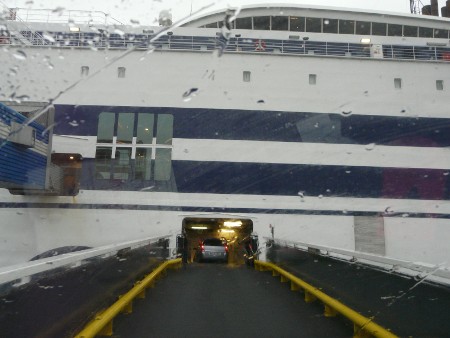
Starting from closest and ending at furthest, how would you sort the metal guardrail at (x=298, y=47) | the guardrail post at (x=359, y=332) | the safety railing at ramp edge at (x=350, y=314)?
1. the safety railing at ramp edge at (x=350, y=314)
2. the guardrail post at (x=359, y=332)
3. the metal guardrail at (x=298, y=47)

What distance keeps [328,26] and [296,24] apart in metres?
1.26

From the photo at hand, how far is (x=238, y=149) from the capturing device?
12883 mm

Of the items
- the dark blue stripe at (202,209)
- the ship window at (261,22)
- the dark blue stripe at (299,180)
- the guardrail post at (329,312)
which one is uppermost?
the ship window at (261,22)

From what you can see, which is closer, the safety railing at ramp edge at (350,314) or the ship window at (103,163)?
the safety railing at ramp edge at (350,314)

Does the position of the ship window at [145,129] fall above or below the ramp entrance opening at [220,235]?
above

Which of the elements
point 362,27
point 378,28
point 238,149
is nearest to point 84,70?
point 238,149

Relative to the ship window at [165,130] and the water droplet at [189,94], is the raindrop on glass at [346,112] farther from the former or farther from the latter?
the ship window at [165,130]

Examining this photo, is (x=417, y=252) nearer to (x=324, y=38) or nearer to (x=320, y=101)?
(x=320, y=101)

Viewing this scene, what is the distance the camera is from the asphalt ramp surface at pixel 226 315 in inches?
139

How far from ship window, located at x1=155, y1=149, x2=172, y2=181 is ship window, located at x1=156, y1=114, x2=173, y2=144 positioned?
1.21ft

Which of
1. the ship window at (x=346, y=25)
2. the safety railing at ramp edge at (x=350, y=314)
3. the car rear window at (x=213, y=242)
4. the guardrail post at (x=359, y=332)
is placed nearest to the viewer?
the safety railing at ramp edge at (x=350, y=314)

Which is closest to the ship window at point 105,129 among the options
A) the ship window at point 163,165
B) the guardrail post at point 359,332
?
the ship window at point 163,165

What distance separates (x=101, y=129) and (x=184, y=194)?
134 inches

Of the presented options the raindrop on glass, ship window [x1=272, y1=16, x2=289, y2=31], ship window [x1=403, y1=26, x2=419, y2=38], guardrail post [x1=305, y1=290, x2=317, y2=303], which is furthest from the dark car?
ship window [x1=403, y1=26, x2=419, y2=38]
